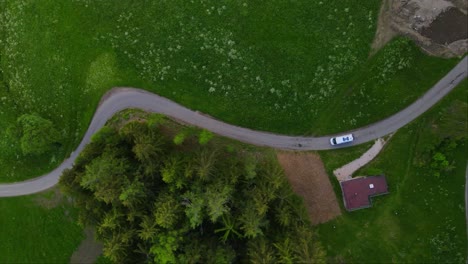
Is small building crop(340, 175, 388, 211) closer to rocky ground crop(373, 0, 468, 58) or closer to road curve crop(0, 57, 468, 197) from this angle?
road curve crop(0, 57, 468, 197)

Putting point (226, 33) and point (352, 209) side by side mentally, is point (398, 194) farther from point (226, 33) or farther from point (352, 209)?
point (226, 33)

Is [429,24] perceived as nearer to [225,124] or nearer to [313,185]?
[313,185]

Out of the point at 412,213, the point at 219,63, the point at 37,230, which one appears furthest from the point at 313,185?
the point at 37,230

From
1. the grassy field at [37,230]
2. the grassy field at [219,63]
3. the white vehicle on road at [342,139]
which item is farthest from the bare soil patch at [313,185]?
the grassy field at [37,230]

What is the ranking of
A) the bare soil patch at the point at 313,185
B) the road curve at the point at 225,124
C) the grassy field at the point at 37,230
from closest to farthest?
1. the road curve at the point at 225,124
2. the bare soil patch at the point at 313,185
3. the grassy field at the point at 37,230

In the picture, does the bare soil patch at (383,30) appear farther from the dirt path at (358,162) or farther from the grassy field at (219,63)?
the dirt path at (358,162)
